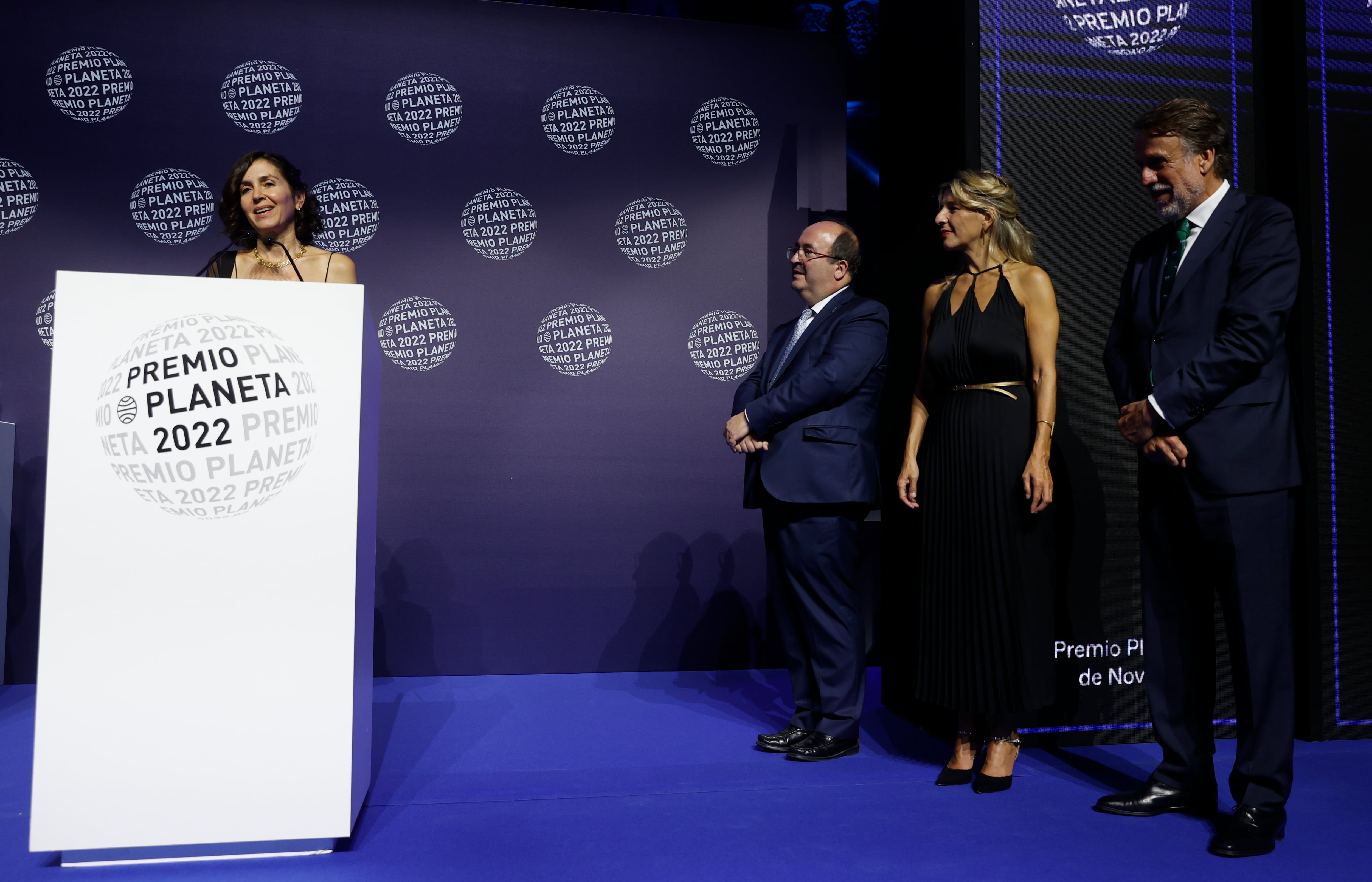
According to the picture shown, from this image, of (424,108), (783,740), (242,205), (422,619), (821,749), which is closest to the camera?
(242,205)

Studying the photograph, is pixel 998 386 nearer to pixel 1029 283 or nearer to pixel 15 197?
pixel 1029 283

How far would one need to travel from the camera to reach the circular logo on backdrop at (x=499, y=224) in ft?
13.9

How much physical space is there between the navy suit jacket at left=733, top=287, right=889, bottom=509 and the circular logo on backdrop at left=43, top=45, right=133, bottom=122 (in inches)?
125

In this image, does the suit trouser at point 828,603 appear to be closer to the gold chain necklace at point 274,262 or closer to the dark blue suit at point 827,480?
the dark blue suit at point 827,480

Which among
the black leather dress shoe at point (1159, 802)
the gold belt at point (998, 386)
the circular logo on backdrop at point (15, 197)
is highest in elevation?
the circular logo on backdrop at point (15, 197)

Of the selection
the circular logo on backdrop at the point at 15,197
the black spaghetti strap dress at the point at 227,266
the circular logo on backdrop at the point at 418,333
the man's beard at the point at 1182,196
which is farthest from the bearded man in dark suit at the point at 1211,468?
the circular logo on backdrop at the point at 15,197

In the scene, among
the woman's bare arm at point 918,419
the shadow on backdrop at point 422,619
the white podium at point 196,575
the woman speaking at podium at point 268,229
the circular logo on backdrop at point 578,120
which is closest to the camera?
the white podium at point 196,575

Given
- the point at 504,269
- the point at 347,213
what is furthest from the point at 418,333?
the point at 347,213

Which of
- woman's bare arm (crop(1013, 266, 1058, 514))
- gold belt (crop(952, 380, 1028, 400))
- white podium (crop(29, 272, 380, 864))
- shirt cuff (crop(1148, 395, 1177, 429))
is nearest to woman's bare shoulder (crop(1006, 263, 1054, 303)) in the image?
woman's bare arm (crop(1013, 266, 1058, 514))

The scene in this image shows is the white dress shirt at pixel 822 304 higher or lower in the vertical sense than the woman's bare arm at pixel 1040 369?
higher

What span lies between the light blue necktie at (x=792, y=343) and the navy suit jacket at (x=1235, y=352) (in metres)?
1.10

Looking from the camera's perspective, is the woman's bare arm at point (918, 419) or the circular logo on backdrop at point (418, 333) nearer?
the woman's bare arm at point (918, 419)

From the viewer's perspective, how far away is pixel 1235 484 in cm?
207

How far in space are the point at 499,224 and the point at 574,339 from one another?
2.08 feet
